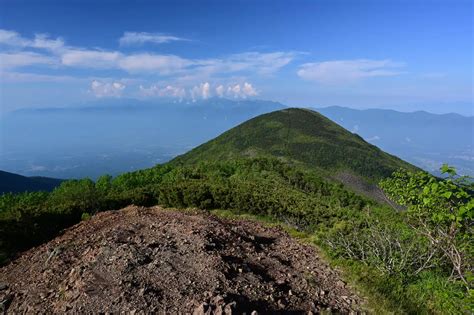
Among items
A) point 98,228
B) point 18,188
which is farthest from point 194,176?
point 18,188

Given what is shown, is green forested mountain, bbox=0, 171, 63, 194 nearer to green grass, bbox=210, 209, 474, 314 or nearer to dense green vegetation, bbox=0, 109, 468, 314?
dense green vegetation, bbox=0, 109, 468, 314

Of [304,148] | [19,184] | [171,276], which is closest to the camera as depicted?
[171,276]

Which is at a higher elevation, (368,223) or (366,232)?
(368,223)

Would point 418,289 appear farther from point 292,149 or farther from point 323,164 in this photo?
point 292,149

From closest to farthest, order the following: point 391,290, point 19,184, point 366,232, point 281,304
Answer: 1. point 281,304
2. point 391,290
3. point 366,232
4. point 19,184

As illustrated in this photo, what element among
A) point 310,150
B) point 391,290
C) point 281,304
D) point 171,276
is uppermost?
point 171,276

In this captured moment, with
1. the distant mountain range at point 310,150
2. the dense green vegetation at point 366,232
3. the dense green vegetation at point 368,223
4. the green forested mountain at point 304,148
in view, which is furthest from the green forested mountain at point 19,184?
the dense green vegetation at point 366,232

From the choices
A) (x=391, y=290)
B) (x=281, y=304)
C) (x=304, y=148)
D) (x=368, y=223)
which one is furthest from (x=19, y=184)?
(x=391, y=290)

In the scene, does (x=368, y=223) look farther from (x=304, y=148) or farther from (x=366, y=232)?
(x=304, y=148)
